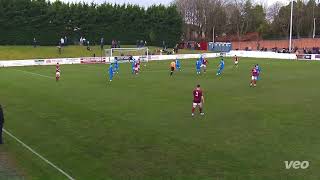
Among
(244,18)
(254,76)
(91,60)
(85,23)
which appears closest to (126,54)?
(91,60)

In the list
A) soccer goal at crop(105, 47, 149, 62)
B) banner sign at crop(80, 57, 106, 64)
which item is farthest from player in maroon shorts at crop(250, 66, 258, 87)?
banner sign at crop(80, 57, 106, 64)

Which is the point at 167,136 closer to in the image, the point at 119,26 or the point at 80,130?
the point at 80,130

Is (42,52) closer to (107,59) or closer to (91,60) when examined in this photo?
(91,60)

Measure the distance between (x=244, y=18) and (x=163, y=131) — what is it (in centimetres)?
10631

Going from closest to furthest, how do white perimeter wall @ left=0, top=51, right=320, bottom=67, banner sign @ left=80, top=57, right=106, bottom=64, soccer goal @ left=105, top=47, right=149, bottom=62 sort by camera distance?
1. white perimeter wall @ left=0, top=51, right=320, bottom=67
2. banner sign @ left=80, top=57, right=106, bottom=64
3. soccer goal @ left=105, top=47, right=149, bottom=62

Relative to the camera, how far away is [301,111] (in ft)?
82.1

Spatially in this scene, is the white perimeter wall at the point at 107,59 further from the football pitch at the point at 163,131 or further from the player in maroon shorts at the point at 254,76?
the player in maroon shorts at the point at 254,76

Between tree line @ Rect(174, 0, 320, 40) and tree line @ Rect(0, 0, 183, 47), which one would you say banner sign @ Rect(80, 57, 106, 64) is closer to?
tree line @ Rect(0, 0, 183, 47)

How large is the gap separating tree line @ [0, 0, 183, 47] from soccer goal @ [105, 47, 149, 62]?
17.3 m

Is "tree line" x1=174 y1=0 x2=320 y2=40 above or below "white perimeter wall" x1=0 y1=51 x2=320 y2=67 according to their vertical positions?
above

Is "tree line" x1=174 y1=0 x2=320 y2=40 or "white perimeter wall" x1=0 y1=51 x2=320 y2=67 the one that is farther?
"tree line" x1=174 y1=0 x2=320 y2=40

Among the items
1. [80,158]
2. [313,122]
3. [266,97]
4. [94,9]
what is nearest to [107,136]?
[80,158]

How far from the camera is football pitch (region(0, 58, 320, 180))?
1514 cm

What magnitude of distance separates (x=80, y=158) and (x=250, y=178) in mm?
5934
